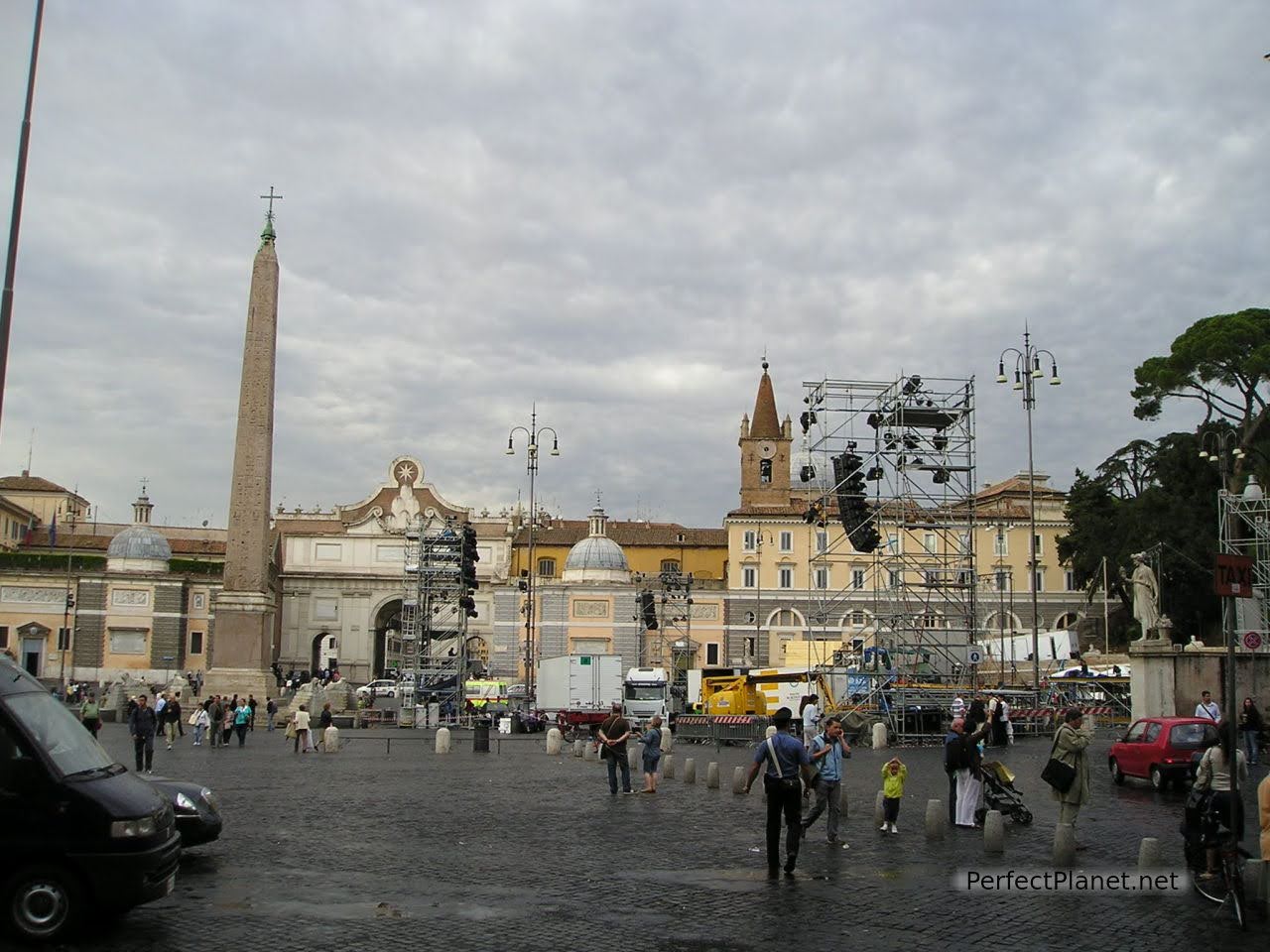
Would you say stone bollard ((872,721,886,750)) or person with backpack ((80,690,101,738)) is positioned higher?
person with backpack ((80,690,101,738))

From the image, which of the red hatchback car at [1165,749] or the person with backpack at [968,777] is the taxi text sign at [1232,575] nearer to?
the person with backpack at [968,777]

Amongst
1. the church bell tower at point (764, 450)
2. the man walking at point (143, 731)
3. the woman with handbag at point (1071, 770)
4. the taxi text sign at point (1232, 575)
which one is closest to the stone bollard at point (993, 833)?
the woman with handbag at point (1071, 770)

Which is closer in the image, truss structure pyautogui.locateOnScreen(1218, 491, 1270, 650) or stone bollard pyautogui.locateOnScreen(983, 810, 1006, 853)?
stone bollard pyautogui.locateOnScreen(983, 810, 1006, 853)

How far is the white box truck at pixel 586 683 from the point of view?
140ft

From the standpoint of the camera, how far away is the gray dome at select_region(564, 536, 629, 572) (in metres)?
70.6

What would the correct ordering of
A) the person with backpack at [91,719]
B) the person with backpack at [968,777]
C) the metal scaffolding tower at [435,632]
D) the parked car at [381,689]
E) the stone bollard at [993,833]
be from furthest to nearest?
the parked car at [381,689], the metal scaffolding tower at [435,632], the person with backpack at [91,719], the person with backpack at [968,777], the stone bollard at [993,833]

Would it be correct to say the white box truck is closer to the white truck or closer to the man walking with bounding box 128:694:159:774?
the white truck

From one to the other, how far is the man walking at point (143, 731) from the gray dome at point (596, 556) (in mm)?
47168

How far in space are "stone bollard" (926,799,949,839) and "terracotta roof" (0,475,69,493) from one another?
86.2 m

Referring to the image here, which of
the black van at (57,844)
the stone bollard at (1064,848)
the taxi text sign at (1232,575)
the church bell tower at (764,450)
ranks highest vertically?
the church bell tower at (764,450)

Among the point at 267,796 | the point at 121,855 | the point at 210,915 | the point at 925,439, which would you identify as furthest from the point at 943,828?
the point at 925,439

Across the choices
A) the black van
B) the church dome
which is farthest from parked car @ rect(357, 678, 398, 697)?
the black van

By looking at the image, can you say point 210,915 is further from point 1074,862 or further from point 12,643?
point 12,643

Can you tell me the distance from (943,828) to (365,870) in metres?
6.16
